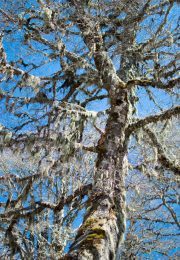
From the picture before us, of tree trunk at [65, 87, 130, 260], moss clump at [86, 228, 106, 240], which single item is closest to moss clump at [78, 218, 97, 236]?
tree trunk at [65, 87, 130, 260]

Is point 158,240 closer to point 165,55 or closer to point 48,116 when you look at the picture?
point 165,55

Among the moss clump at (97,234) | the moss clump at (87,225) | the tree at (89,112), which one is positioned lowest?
the moss clump at (97,234)

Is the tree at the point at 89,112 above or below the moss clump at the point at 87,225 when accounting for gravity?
above

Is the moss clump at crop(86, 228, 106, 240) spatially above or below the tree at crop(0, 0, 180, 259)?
below

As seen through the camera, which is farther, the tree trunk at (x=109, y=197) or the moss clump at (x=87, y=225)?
the moss clump at (x=87, y=225)

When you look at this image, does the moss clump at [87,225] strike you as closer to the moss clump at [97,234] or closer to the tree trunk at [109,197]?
the tree trunk at [109,197]

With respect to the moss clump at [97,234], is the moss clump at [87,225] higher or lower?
higher

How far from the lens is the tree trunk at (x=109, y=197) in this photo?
13.1ft

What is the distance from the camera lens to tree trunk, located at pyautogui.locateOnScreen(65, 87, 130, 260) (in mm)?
3998

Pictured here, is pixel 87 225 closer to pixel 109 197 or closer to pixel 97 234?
pixel 97 234

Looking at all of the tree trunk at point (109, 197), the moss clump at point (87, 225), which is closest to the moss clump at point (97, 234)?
the tree trunk at point (109, 197)

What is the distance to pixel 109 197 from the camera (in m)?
4.86

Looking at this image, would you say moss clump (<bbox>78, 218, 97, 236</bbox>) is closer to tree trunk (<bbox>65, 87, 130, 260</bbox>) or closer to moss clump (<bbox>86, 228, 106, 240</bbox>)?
tree trunk (<bbox>65, 87, 130, 260</bbox>)

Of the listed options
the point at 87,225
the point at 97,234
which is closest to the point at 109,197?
the point at 87,225
